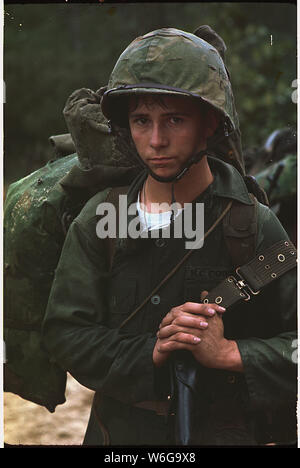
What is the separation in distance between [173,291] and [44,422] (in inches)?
68.4

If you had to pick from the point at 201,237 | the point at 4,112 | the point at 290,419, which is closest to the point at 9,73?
the point at 4,112

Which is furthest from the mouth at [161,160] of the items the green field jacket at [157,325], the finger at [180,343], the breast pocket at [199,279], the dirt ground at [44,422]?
the dirt ground at [44,422]

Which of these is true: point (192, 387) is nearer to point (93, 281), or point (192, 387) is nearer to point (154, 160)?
point (93, 281)

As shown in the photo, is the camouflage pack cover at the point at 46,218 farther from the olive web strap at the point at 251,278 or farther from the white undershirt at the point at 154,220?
the olive web strap at the point at 251,278

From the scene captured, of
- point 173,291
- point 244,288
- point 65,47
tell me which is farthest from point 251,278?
point 65,47

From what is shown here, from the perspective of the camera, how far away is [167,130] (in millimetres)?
2674

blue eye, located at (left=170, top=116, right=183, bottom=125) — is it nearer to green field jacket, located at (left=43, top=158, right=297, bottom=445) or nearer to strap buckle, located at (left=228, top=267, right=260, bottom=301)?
green field jacket, located at (left=43, top=158, right=297, bottom=445)

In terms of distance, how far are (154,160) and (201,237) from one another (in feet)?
1.24

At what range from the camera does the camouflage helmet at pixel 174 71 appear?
8.52ft

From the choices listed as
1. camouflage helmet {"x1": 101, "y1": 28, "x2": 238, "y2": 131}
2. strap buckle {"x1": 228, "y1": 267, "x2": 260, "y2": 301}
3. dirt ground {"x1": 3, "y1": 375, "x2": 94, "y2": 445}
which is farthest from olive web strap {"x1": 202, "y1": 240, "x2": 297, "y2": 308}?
dirt ground {"x1": 3, "y1": 375, "x2": 94, "y2": 445}

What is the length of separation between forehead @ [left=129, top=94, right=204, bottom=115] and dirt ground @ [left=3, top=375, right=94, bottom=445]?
5.21ft

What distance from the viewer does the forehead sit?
2643 mm

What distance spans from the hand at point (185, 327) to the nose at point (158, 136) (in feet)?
2.13

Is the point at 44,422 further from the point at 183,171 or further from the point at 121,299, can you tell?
the point at 183,171
